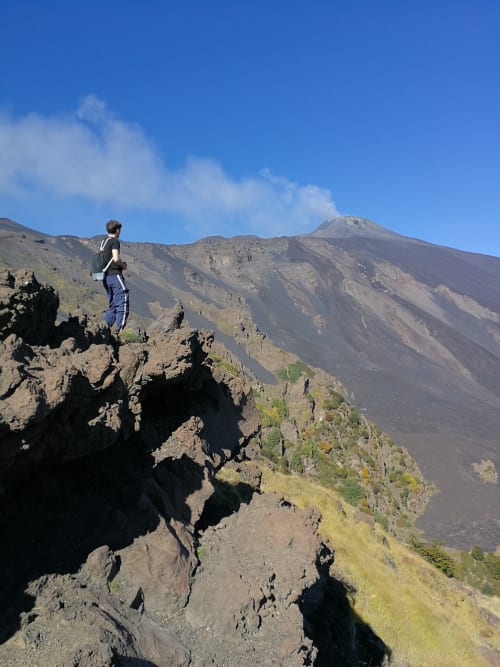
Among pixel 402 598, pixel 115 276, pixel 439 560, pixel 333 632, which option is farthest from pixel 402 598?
pixel 115 276

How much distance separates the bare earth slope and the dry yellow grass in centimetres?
985

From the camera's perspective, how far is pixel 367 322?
165 ft

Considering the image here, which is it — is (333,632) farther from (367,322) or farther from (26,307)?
(367,322)

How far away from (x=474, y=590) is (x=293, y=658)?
611 inches

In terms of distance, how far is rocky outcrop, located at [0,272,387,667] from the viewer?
2850mm

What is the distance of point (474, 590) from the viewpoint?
1605cm

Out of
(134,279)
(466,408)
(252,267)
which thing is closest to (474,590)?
(466,408)

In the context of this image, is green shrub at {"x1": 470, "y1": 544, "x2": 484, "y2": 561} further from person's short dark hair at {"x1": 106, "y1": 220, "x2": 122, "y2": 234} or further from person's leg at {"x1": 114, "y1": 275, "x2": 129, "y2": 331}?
person's short dark hair at {"x1": 106, "y1": 220, "x2": 122, "y2": 234}

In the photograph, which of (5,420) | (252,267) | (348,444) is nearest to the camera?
(5,420)

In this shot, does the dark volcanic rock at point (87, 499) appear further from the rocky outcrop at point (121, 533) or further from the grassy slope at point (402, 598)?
the grassy slope at point (402, 598)

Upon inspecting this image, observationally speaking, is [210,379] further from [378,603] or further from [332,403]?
[332,403]

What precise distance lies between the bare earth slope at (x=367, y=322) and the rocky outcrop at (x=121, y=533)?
19.9 m

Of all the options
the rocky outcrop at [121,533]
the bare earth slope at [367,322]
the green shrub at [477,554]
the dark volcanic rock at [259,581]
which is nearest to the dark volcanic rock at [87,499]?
the rocky outcrop at [121,533]

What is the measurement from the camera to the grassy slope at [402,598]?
801cm
